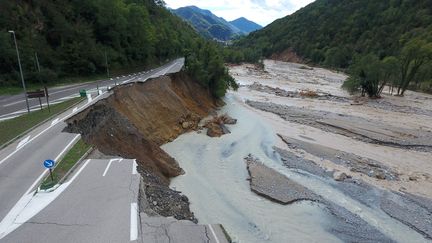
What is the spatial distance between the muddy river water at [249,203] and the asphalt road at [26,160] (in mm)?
7862

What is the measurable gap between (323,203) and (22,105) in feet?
86.4

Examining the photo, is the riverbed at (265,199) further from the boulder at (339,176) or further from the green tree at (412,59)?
the green tree at (412,59)

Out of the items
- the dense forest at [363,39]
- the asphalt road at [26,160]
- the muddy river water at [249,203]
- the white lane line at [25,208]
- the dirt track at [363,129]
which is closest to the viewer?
the white lane line at [25,208]

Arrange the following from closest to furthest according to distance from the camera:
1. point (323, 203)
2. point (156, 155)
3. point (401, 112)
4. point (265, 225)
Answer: point (265, 225)
point (323, 203)
point (156, 155)
point (401, 112)

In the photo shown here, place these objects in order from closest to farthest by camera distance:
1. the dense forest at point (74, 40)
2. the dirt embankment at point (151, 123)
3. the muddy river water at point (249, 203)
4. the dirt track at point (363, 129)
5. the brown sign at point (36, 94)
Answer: the dirt embankment at point (151, 123) → the muddy river water at point (249, 203) → the brown sign at point (36, 94) → the dirt track at point (363, 129) → the dense forest at point (74, 40)

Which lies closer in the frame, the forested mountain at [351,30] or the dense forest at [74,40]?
the dense forest at [74,40]

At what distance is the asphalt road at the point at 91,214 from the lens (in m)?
9.30

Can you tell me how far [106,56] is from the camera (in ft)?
150

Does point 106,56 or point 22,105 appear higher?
point 106,56

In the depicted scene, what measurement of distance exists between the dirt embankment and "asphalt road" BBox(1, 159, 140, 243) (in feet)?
4.41

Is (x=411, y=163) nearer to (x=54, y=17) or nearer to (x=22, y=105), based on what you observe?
(x=22, y=105)

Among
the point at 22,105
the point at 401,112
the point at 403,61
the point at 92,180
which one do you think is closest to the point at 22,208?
the point at 92,180

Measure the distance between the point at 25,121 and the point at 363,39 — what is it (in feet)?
407

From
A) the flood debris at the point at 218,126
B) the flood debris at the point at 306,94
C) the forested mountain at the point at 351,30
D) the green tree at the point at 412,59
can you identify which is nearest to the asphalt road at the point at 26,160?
the flood debris at the point at 218,126
